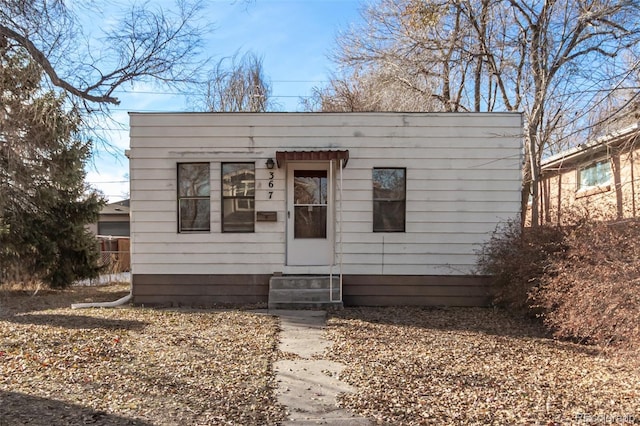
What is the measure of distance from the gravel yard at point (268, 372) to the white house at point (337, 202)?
120 cm

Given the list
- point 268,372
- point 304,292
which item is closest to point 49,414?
point 268,372

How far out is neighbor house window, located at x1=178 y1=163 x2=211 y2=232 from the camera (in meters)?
8.48

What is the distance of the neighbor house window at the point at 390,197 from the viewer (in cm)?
842

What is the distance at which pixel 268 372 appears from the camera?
4645 mm

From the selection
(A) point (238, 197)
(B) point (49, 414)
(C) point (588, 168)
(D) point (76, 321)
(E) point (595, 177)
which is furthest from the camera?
(C) point (588, 168)

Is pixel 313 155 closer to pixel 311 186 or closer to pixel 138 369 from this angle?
pixel 311 186

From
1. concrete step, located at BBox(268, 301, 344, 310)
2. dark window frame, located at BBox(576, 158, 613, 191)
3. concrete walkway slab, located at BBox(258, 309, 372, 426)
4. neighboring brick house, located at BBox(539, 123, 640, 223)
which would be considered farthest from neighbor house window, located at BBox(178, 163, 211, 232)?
dark window frame, located at BBox(576, 158, 613, 191)

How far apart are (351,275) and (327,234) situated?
34.0 inches

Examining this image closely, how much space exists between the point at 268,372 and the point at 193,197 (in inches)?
183

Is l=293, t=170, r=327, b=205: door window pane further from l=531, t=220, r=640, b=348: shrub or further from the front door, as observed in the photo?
l=531, t=220, r=640, b=348: shrub

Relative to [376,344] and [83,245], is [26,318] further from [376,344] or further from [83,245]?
[376,344]

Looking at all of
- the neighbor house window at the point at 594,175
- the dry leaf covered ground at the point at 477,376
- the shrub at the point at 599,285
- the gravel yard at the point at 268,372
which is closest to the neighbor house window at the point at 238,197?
the gravel yard at the point at 268,372

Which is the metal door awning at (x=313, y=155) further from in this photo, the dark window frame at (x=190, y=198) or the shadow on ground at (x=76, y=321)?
the shadow on ground at (x=76, y=321)

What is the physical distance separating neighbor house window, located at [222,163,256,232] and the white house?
0.02 metres
